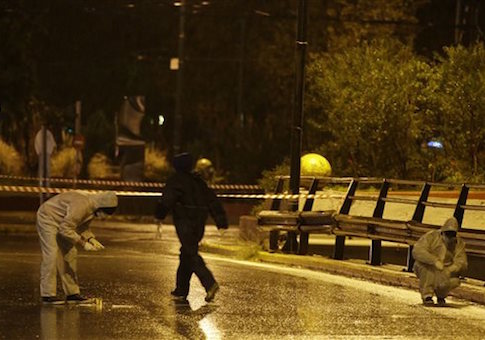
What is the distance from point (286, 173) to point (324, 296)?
36.0 ft

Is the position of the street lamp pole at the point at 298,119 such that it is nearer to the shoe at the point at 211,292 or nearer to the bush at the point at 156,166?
the shoe at the point at 211,292

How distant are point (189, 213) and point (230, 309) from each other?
4.20ft

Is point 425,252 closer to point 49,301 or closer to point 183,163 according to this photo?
point 183,163

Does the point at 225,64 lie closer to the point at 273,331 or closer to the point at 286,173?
the point at 286,173

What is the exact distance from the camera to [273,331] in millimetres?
12203

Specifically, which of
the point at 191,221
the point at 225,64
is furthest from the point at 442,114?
the point at 225,64

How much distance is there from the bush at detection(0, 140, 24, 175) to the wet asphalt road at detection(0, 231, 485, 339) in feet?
71.2

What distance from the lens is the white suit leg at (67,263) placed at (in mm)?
13742

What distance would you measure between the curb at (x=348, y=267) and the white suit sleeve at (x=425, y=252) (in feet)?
A: 2.88

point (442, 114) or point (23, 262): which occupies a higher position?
point (442, 114)

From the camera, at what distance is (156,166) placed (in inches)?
1736

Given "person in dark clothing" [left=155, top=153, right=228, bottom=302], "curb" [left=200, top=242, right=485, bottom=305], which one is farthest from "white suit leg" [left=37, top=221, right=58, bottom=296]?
"curb" [left=200, top=242, right=485, bottom=305]

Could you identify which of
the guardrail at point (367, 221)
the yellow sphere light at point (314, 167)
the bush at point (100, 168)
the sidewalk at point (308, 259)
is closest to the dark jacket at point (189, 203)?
the sidewalk at point (308, 259)

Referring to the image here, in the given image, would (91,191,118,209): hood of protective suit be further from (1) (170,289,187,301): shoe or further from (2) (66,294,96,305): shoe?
(1) (170,289,187,301): shoe
